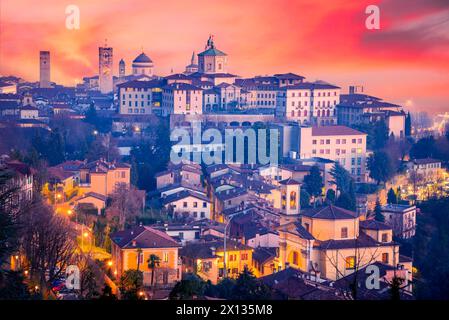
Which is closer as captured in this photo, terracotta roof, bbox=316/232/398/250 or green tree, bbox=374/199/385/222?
terracotta roof, bbox=316/232/398/250

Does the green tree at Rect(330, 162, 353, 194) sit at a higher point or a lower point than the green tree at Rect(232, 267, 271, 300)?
higher

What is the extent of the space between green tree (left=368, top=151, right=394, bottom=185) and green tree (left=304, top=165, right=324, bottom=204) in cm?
118

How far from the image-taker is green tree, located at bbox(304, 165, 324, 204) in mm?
10631

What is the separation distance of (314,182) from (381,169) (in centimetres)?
143

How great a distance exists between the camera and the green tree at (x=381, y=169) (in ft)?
38.7

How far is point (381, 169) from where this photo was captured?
1181 centimetres

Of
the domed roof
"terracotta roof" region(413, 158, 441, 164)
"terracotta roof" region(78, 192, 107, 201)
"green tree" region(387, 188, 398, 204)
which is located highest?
the domed roof

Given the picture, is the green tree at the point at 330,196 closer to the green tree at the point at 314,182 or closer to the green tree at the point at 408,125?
the green tree at the point at 314,182

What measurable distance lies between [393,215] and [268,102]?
22.2ft

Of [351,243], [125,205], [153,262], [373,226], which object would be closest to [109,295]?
[153,262]

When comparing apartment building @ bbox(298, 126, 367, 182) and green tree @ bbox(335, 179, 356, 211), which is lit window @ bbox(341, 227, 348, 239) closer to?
green tree @ bbox(335, 179, 356, 211)

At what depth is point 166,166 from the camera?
1095 centimetres

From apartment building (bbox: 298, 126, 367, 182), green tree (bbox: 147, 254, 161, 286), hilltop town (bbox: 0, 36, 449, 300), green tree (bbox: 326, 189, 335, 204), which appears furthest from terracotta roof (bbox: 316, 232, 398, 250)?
apartment building (bbox: 298, 126, 367, 182)

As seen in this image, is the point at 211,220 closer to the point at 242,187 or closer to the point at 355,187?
the point at 242,187
